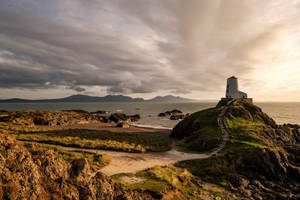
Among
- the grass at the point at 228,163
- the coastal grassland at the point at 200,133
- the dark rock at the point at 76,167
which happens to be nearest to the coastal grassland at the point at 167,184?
the grass at the point at 228,163

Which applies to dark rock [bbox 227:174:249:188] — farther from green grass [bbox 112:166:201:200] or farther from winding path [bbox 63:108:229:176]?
winding path [bbox 63:108:229:176]

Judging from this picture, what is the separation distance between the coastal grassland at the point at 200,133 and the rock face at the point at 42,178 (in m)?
25.0

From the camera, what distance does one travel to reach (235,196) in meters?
15.9

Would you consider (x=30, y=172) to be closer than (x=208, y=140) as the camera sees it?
Yes

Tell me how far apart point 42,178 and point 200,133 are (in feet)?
115

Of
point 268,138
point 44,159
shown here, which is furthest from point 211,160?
point 44,159

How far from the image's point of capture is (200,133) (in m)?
37.3

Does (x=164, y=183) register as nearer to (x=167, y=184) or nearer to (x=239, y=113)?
(x=167, y=184)

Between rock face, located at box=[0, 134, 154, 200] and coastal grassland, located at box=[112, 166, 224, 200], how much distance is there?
4734 mm

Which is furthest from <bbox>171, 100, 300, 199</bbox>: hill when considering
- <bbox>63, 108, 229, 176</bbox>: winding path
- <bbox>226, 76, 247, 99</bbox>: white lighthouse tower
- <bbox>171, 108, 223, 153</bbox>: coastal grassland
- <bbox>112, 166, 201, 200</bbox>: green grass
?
<bbox>226, 76, 247, 99</bbox>: white lighthouse tower

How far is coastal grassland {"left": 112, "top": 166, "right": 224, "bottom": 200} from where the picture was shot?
1323 centimetres

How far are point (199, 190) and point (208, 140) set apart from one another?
1778 centimetres

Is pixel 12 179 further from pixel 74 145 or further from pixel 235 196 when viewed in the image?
pixel 74 145


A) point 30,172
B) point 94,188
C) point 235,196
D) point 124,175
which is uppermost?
point 30,172
